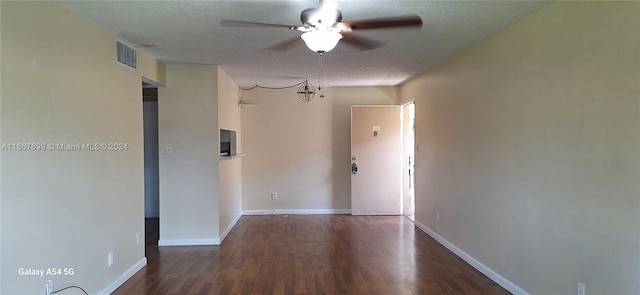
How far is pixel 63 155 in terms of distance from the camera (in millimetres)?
2385

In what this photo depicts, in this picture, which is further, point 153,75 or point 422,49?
point 153,75

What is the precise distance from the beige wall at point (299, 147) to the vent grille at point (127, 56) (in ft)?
9.06

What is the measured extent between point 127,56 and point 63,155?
4.20 feet

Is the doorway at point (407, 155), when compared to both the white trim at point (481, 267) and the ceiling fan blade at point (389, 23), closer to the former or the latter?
A: the white trim at point (481, 267)

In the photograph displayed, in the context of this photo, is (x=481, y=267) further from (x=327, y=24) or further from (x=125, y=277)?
(x=125, y=277)

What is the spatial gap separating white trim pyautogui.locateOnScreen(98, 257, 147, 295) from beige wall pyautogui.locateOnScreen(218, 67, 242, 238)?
1158 mm

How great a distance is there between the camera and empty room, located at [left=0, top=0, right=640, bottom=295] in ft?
6.63

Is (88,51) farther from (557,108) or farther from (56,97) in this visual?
(557,108)


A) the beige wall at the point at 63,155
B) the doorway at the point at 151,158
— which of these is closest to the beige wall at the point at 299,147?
the doorway at the point at 151,158

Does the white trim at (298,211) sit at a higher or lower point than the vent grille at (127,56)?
lower

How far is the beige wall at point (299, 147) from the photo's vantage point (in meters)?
6.19

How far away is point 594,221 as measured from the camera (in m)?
2.09

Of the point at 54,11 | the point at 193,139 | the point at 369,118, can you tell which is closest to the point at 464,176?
the point at 369,118

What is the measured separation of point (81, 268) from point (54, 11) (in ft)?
5.96
